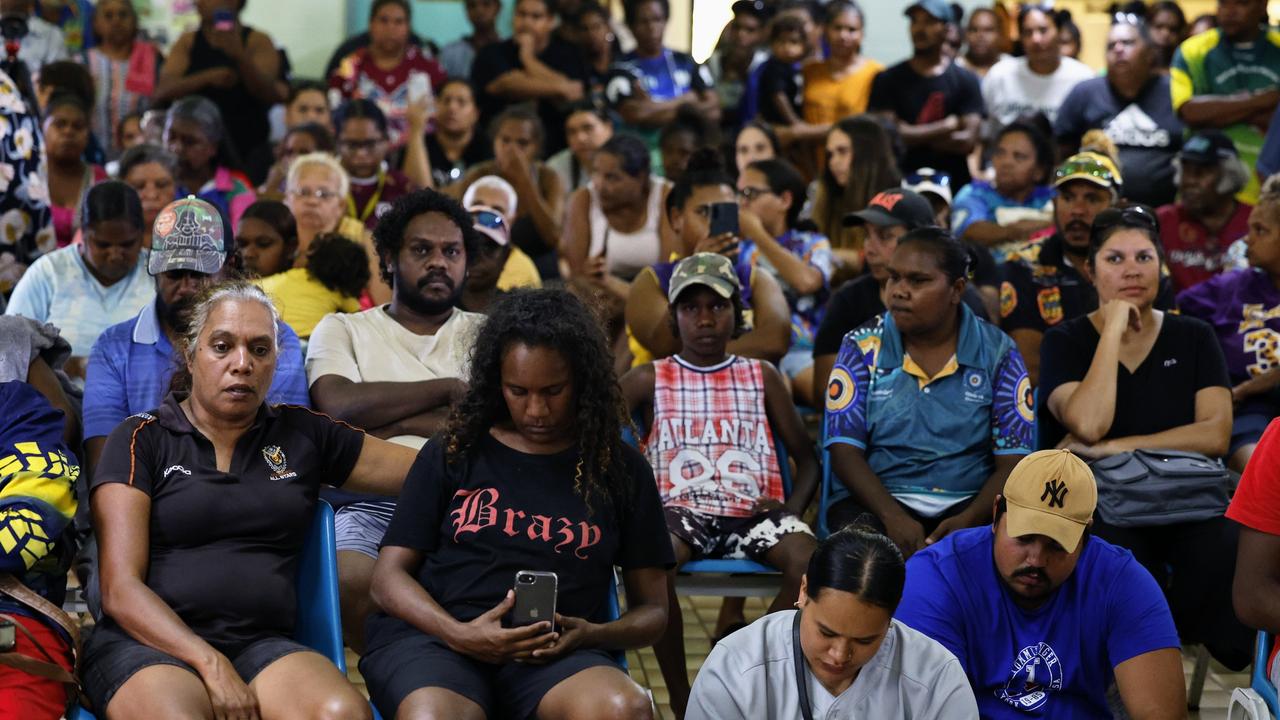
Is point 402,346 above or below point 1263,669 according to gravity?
above

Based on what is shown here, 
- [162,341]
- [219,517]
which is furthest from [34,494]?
[162,341]

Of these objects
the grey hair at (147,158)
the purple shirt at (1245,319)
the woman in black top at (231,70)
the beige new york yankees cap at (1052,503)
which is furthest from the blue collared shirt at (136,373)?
the woman in black top at (231,70)

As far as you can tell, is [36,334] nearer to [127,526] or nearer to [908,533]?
[127,526]

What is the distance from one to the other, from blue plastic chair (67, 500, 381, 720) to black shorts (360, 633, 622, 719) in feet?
0.38

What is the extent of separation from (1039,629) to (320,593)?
1.57 m

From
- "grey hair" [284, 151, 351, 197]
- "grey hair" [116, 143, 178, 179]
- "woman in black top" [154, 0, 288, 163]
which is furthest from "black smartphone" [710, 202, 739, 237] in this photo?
"woman in black top" [154, 0, 288, 163]

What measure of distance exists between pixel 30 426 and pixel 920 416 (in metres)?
2.36

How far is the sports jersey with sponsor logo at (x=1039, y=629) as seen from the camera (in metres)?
3.10

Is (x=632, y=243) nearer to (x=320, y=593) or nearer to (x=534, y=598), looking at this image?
(x=320, y=593)

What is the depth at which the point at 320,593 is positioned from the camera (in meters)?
3.15

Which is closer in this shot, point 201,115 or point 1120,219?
point 1120,219

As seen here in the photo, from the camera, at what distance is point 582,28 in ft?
27.1

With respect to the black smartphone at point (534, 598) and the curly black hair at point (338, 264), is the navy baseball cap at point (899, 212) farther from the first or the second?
the black smartphone at point (534, 598)

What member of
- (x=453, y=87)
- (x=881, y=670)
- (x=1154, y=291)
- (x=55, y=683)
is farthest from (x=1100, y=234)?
(x=453, y=87)
